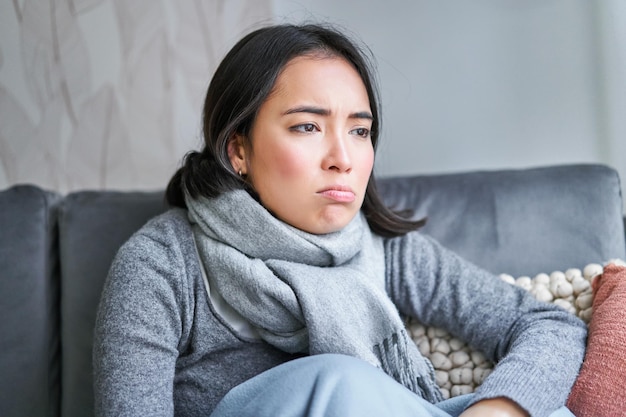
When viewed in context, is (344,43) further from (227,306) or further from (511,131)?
(511,131)

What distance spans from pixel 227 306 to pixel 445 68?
106 cm

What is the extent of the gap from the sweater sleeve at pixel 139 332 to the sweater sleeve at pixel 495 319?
0.46 m

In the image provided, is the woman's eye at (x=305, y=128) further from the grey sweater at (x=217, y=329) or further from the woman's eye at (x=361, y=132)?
the grey sweater at (x=217, y=329)

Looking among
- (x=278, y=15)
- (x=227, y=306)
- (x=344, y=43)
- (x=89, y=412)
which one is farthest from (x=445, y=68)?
(x=89, y=412)

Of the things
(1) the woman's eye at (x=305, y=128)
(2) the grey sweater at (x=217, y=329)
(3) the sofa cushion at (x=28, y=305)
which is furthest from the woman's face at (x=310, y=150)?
(3) the sofa cushion at (x=28, y=305)

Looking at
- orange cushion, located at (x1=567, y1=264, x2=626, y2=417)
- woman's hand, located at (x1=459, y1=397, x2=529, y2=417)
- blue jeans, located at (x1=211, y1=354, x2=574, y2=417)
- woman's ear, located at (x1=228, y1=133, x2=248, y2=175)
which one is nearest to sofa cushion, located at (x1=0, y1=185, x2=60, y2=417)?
woman's ear, located at (x1=228, y1=133, x2=248, y2=175)

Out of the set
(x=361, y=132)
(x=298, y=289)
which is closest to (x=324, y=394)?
(x=298, y=289)

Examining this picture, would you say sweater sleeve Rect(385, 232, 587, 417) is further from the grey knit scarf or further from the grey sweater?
the grey knit scarf

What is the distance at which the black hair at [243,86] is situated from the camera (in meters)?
1.20

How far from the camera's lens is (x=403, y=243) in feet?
4.52

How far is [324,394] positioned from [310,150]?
1.48 ft

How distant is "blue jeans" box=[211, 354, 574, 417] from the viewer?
86 cm

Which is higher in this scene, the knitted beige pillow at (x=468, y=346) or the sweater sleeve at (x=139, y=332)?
the sweater sleeve at (x=139, y=332)

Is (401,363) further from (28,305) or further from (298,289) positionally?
(28,305)
